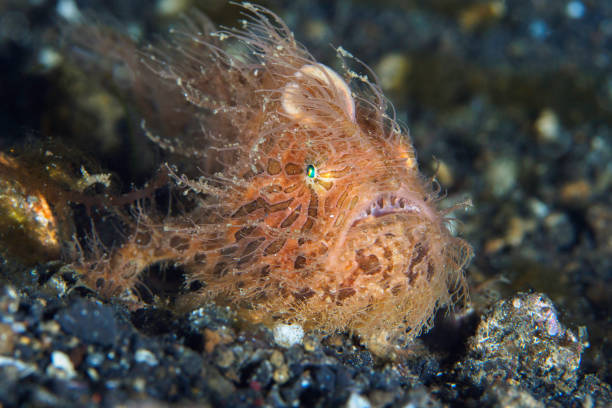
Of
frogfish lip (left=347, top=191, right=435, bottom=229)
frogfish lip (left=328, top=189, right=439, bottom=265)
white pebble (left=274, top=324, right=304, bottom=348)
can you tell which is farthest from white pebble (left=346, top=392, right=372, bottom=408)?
frogfish lip (left=347, top=191, right=435, bottom=229)

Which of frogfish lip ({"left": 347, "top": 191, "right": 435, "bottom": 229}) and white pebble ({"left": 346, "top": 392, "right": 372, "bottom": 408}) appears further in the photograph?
frogfish lip ({"left": 347, "top": 191, "right": 435, "bottom": 229})

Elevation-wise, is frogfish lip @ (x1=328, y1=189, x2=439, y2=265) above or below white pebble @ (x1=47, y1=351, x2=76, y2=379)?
above

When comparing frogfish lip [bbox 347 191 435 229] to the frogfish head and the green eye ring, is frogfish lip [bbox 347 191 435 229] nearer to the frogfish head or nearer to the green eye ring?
the frogfish head

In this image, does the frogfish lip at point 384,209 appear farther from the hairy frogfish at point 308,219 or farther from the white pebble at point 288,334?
the white pebble at point 288,334

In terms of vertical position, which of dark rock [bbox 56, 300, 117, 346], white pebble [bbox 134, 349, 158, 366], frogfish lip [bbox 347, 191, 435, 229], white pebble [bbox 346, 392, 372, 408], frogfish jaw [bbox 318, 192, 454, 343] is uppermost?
frogfish lip [bbox 347, 191, 435, 229]

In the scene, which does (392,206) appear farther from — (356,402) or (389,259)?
(356,402)

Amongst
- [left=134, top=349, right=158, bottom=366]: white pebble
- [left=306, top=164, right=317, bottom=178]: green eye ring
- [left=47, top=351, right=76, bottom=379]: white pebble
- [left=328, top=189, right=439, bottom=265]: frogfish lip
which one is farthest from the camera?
[left=306, top=164, right=317, bottom=178]: green eye ring

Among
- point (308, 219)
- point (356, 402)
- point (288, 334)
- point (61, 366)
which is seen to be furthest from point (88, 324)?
point (356, 402)
